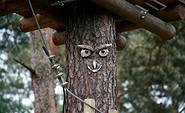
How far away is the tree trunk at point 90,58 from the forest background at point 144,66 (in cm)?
451

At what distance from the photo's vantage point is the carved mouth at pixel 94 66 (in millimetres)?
3002

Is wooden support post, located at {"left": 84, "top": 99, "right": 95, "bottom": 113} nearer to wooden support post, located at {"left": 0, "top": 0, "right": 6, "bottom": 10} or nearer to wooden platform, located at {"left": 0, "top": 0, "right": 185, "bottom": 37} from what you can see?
wooden platform, located at {"left": 0, "top": 0, "right": 185, "bottom": 37}

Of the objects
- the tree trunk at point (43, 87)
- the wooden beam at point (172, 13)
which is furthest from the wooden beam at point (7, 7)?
the tree trunk at point (43, 87)

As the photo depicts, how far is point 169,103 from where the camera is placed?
8.93 meters

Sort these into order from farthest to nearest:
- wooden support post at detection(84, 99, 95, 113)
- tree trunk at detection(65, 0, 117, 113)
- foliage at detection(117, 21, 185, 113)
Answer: foliage at detection(117, 21, 185, 113) → tree trunk at detection(65, 0, 117, 113) → wooden support post at detection(84, 99, 95, 113)

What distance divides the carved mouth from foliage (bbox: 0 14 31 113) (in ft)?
13.2

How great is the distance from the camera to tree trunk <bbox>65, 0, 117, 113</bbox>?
2969 millimetres

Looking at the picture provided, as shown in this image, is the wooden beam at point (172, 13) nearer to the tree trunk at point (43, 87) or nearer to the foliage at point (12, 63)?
the tree trunk at point (43, 87)

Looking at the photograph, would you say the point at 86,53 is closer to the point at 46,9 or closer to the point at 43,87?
the point at 46,9

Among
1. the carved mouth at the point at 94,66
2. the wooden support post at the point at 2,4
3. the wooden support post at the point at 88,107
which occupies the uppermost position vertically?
the wooden support post at the point at 2,4

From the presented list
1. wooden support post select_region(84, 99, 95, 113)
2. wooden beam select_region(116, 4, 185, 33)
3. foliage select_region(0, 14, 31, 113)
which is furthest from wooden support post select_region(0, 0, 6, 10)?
foliage select_region(0, 14, 31, 113)

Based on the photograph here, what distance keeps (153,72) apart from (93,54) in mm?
5691

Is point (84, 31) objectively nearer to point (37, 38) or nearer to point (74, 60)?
point (74, 60)

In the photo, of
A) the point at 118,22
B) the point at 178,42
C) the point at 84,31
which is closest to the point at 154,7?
the point at 118,22
